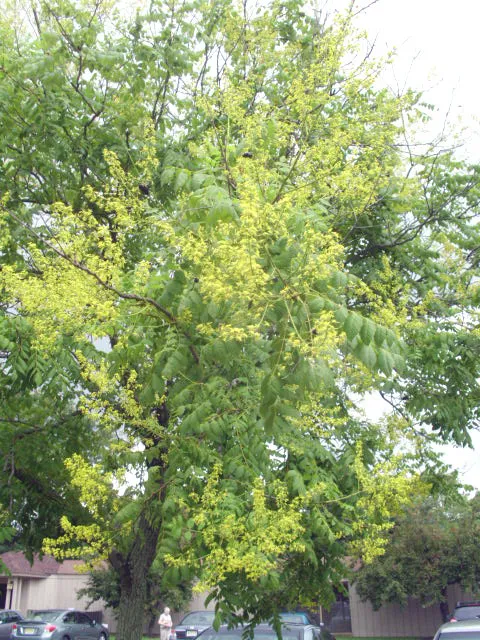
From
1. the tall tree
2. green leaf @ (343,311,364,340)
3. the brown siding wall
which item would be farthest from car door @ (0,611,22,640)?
green leaf @ (343,311,364,340)

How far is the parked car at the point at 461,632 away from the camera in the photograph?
8016mm

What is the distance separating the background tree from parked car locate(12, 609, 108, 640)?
9829 mm

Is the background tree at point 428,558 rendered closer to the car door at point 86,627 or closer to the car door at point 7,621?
the car door at point 86,627

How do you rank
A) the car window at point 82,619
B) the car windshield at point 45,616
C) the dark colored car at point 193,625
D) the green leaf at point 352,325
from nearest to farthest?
the green leaf at point 352,325, the dark colored car at point 193,625, the car windshield at point 45,616, the car window at point 82,619

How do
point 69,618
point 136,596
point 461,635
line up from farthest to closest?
1. point 69,618
2. point 461,635
3. point 136,596

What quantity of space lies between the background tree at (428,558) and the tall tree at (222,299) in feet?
62.0

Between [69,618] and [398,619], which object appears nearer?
[69,618]

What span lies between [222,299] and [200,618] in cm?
2176

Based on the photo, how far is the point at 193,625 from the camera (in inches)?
880

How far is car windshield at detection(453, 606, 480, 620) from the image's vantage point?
18.0 metres

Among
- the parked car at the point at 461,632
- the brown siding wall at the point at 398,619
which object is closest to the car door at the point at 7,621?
the brown siding wall at the point at 398,619

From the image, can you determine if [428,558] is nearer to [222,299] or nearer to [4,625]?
[4,625]

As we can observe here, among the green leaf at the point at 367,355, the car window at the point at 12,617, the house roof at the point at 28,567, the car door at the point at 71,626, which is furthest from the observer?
the house roof at the point at 28,567

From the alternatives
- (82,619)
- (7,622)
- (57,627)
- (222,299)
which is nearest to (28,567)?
(7,622)
